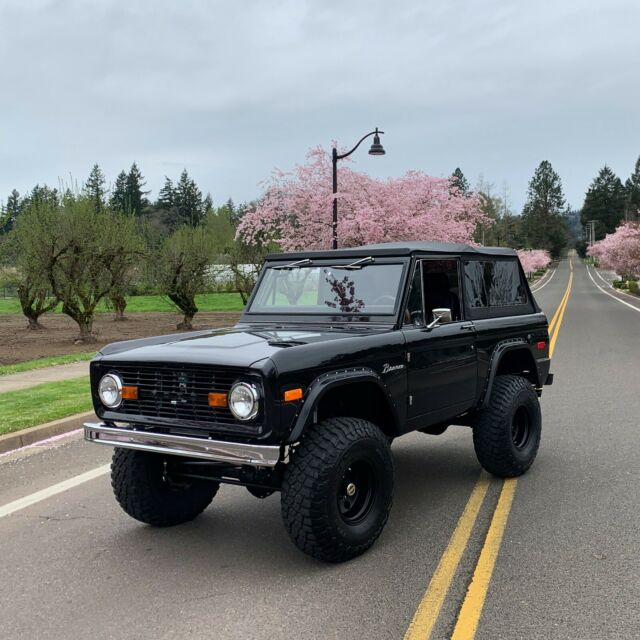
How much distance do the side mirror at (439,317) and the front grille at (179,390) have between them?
171cm

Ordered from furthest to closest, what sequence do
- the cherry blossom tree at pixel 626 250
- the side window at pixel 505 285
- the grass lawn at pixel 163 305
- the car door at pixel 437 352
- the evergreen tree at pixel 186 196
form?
the evergreen tree at pixel 186 196 → the cherry blossom tree at pixel 626 250 → the grass lawn at pixel 163 305 → the side window at pixel 505 285 → the car door at pixel 437 352

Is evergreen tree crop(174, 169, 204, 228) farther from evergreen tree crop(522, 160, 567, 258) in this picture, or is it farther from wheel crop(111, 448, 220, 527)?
wheel crop(111, 448, 220, 527)

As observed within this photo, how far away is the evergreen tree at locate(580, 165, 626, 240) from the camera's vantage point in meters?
153

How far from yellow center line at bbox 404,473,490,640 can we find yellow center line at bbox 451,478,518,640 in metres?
0.12

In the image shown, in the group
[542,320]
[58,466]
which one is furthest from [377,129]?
[58,466]

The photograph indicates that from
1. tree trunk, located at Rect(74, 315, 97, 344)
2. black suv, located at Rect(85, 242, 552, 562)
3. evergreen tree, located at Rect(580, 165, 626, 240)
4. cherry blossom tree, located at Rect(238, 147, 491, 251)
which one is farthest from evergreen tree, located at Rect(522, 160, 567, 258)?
black suv, located at Rect(85, 242, 552, 562)

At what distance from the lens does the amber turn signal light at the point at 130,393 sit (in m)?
4.14

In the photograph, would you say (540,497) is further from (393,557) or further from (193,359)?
(193,359)

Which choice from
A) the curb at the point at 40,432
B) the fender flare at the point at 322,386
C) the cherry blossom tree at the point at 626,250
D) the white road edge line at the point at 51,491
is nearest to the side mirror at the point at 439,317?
the fender flare at the point at 322,386

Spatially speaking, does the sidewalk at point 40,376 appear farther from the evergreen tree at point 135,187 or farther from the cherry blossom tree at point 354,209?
the evergreen tree at point 135,187

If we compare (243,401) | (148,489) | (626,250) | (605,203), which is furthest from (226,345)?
(605,203)

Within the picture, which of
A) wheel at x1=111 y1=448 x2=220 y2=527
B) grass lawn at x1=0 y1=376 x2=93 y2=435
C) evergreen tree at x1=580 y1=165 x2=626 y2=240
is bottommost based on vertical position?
grass lawn at x1=0 y1=376 x2=93 y2=435

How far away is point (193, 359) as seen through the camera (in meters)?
3.88

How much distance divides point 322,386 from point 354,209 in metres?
25.0
